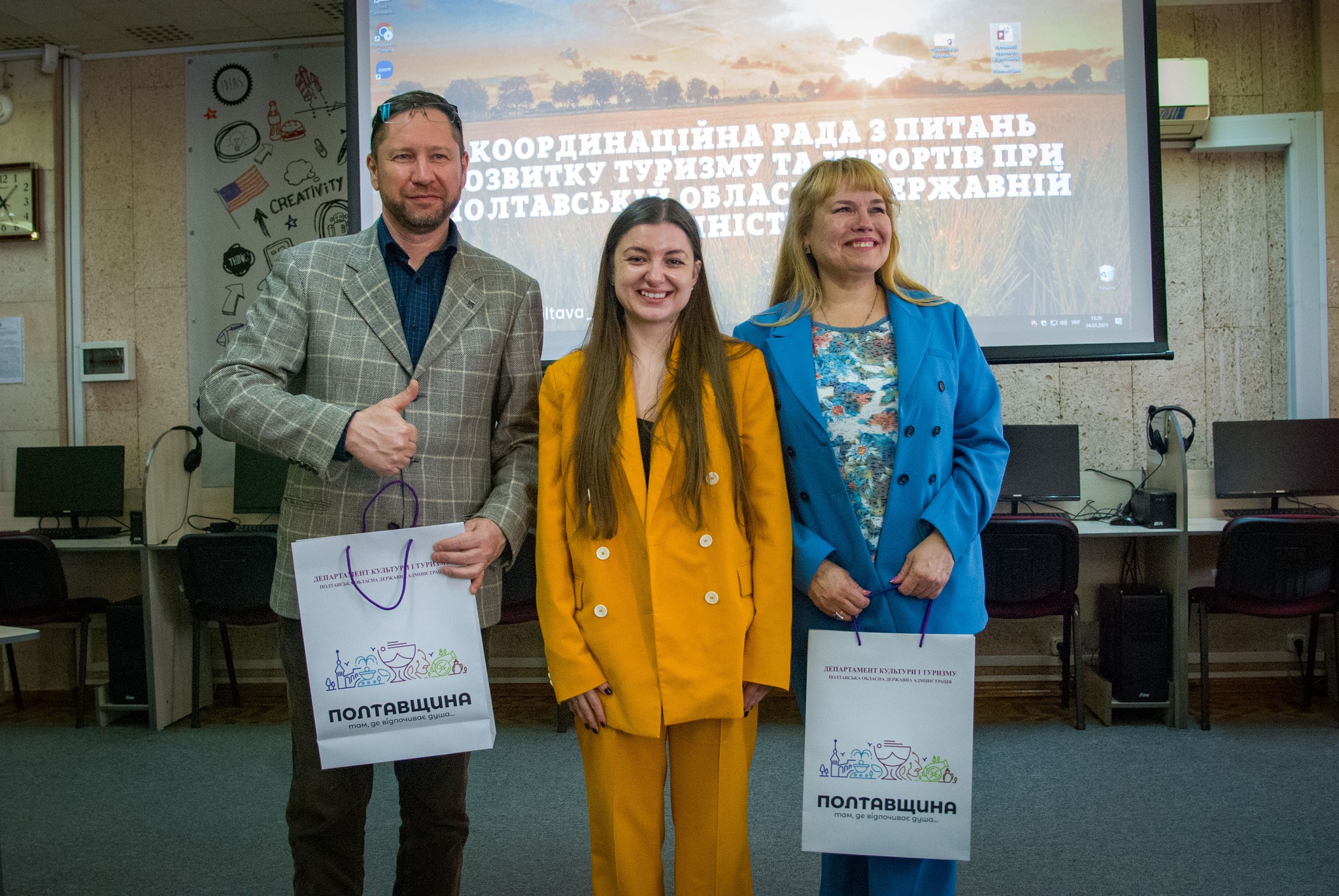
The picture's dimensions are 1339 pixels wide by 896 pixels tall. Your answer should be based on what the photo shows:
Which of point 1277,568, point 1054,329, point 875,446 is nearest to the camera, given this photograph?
point 875,446

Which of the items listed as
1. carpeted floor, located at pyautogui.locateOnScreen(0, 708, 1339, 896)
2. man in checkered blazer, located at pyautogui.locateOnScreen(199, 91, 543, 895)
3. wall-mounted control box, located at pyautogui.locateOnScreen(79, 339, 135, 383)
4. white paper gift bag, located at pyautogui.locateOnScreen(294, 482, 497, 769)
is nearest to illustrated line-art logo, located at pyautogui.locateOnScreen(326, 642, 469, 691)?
white paper gift bag, located at pyautogui.locateOnScreen(294, 482, 497, 769)

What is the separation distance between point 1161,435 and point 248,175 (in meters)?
4.53

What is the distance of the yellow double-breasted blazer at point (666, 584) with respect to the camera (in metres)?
1.35

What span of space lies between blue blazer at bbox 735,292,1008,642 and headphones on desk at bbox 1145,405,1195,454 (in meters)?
2.34

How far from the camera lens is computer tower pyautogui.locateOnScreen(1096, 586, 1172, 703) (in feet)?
11.2

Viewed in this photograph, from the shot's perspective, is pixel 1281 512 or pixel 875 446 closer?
pixel 875 446

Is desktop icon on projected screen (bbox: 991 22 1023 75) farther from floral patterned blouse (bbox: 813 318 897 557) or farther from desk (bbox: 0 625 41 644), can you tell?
desk (bbox: 0 625 41 644)

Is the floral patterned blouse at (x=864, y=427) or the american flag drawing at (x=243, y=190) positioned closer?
the floral patterned blouse at (x=864, y=427)

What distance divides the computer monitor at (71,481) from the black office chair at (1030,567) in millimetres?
4003

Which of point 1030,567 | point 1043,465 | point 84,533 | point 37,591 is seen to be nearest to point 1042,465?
point 1043,465

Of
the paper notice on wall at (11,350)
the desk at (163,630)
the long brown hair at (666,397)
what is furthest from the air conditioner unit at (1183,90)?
the paper notice on wall at (11,350)

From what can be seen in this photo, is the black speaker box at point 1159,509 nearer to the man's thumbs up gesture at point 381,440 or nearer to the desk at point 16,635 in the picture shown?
the man's thumbs up gesture at point 381,440

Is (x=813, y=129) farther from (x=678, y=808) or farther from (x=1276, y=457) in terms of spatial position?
(x=678, y=808)

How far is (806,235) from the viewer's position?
165 centimetres
